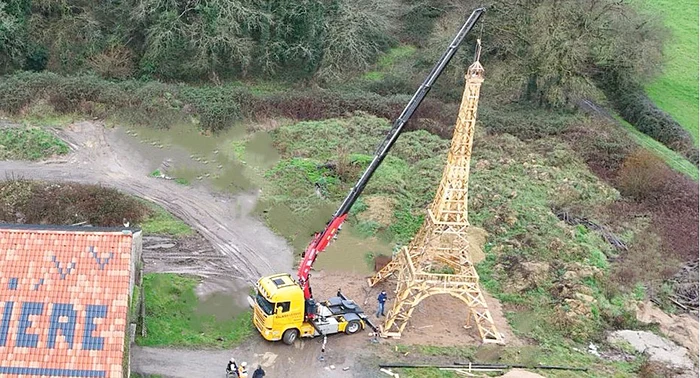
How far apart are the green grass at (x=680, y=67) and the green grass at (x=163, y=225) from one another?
34471mm

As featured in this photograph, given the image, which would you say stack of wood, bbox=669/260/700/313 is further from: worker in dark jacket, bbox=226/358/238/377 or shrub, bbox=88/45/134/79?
shrub, bbox=88/45/134/79

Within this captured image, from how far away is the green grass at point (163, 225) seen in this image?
31516 millimetres

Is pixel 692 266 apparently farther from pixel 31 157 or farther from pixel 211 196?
pixel 31 157

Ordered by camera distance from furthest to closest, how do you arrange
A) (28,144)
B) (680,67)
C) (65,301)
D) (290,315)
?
1. (680,67)
2. (28,144)
3. (290,315)
4. (65,301)

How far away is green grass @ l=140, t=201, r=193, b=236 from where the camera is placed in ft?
103

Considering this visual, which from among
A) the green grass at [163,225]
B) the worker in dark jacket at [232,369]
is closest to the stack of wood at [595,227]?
the green grass at [163,225]

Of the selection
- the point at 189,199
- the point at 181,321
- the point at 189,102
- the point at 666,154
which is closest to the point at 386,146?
the point at 181,321

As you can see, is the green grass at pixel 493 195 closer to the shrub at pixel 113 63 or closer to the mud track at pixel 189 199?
the mud track at pixel 189 199

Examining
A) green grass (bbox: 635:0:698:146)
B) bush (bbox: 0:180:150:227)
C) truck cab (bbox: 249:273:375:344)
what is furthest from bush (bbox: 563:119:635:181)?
bush (bbox: 0:180:150:227)

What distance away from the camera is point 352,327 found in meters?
26.0

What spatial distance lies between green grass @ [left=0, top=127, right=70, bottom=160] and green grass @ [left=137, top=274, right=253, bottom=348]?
12.2 meters

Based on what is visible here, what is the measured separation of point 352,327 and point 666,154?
92.2ft

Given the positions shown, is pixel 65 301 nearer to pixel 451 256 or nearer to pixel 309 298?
pixel 309 298

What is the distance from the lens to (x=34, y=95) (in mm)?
40281
